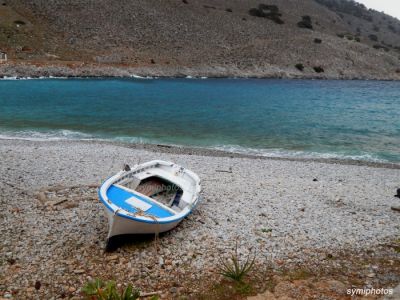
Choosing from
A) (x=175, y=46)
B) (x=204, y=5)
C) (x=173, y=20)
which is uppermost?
(x=204, y=5)

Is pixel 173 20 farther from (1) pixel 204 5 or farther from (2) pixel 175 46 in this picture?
(1) pixel 204 5

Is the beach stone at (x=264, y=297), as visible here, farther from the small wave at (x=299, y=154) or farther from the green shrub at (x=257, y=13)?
the green shrub at (x=257, y=13)

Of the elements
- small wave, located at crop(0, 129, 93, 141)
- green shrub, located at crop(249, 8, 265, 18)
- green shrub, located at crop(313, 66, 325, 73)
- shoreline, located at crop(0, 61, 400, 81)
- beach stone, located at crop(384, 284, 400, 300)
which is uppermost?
green shrub, located at crop(249, 8, 265, 18)

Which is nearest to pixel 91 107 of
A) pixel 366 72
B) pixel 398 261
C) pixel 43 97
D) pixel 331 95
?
pixel 43 97

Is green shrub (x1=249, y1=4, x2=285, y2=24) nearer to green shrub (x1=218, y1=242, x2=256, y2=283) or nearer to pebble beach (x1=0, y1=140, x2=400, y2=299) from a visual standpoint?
pebble beach (x1=0, y1=140, x2=400, y2=299)

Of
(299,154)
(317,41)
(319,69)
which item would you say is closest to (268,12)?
(317,41)

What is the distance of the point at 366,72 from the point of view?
9356 cm

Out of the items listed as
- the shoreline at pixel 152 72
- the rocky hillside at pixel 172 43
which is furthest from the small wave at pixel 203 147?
the rocky hillside at pixel 172 43

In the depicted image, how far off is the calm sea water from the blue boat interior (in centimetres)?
1448

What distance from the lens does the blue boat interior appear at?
392 inches

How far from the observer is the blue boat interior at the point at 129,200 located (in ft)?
32.7

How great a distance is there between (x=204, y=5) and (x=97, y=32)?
39190 mm

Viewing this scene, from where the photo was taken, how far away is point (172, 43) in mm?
84250

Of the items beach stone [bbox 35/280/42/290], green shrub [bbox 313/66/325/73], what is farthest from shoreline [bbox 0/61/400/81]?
beach stone [bbox 35/280/42/290]
